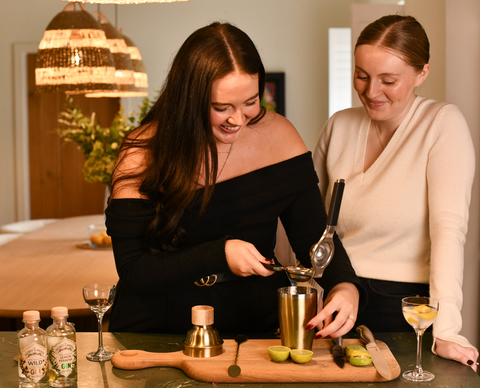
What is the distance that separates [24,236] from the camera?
390 cm

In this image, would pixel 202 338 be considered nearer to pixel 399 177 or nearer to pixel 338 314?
pixel 338 314

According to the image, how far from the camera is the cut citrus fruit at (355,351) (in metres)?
1.22

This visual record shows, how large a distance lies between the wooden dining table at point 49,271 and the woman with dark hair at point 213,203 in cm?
91

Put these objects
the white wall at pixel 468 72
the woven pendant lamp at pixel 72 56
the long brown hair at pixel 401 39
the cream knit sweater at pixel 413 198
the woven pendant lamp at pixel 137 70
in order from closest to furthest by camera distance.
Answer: the cream knit sweater at pixel 413 198 → the long brown hair at pixel 401 39 → the white wall at pixel 468 72 → the woven pendant lamp at pixel 72 56 → the woven pendant lamp at pixel 137 70

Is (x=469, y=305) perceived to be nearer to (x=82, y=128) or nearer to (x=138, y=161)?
(x=138, y=161)

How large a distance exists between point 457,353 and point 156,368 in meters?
0.69

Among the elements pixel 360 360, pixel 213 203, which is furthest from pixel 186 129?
pixel 360 360

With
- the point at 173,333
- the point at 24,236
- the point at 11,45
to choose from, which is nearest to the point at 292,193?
the point at 173,333

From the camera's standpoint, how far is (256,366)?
3.93 feet

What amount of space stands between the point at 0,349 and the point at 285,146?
94 cm

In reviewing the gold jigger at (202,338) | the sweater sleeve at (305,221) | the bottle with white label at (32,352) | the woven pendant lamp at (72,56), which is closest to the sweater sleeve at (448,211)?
the sweater sleeve at (305,221)

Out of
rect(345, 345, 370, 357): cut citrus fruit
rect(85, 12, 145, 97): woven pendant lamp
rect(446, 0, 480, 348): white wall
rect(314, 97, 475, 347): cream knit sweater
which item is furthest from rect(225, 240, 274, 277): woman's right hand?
rect(85, 12, 145, 97): woven pendant lamp

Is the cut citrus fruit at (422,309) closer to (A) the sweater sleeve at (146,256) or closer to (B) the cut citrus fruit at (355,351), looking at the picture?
(B) the cut citrus fruit at (355,351)

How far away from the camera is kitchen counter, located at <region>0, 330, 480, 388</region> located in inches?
46.0
